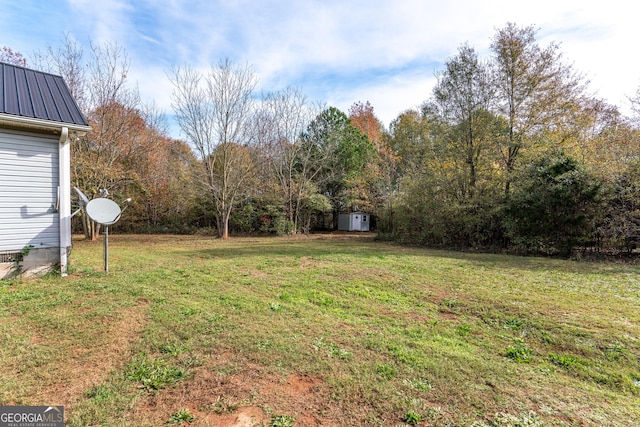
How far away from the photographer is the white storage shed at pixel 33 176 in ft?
16.0

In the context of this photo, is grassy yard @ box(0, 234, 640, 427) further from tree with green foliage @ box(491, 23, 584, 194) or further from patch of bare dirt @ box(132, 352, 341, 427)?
tree with green foliage @ box(491, 23, 584, 194)

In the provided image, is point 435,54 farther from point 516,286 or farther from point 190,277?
point 190,277

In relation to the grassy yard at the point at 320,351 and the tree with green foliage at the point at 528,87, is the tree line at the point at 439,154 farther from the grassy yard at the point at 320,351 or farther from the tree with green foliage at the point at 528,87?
the grassy yard at the point at 320,351

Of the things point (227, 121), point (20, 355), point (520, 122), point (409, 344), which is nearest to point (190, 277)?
point (20, 355)

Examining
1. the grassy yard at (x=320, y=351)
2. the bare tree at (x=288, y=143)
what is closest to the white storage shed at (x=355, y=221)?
the bare tree at (x=288, y=143)

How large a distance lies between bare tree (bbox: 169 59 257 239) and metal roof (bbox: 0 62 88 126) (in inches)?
304

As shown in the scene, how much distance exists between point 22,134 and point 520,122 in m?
14.4

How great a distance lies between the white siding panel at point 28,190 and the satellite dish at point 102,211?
1.83 ft

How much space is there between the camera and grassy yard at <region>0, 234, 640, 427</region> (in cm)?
201

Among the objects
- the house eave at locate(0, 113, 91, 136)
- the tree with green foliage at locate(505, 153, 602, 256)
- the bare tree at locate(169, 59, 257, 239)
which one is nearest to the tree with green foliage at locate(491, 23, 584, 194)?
the tree with green foliage at locate(505, 153, 602, 256)

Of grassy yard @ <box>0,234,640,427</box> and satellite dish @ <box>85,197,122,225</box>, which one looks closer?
grassy yard @ <box>0,234,640,427</box>

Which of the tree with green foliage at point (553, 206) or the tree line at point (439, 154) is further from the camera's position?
the tree line at point (439, 154)

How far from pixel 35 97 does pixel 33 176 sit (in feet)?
5.07

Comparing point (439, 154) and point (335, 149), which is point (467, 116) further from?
point (335, 149)
